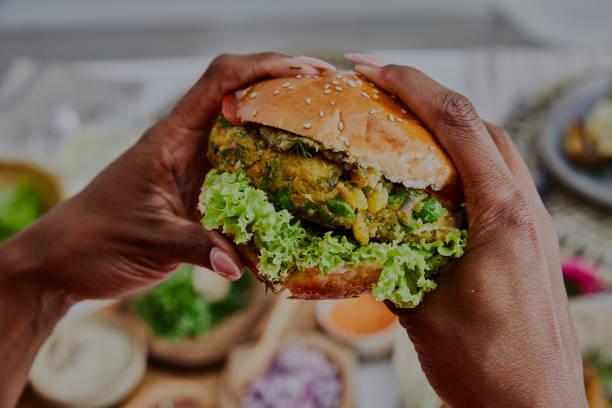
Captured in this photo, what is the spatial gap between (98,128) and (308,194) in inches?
140

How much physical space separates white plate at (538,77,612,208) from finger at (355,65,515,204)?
262cm

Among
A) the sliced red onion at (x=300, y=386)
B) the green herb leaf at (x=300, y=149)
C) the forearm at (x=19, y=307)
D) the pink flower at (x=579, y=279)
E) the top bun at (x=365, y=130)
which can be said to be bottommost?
the sliced red onion at (x=300, y=386)

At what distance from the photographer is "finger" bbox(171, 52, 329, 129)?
197 centimetres

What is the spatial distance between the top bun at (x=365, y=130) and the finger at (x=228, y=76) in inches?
6.8

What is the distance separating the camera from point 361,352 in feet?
11.2

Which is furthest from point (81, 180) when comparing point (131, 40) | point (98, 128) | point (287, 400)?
point (131, 40)

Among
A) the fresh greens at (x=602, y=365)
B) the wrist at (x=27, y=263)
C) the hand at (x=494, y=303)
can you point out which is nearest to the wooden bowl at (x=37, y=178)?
the wrist at (x=27, y=263)

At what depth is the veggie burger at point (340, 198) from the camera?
1703 mm

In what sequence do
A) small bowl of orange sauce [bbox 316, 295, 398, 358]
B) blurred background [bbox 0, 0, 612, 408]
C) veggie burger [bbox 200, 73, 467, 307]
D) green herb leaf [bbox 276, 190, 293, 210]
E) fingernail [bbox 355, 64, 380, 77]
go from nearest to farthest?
1. veggie burger [bbox 200, 73, 467, 307]
2. green herb leaf [bbox 276, 190, 293, 210]
3. fingernail [bbox 355, 64, 380, 77]
4. blurred background [bbox 0, 0, 612, 408]
5. small bowl of orange sauce [bbox 316, 295, 398, 358]

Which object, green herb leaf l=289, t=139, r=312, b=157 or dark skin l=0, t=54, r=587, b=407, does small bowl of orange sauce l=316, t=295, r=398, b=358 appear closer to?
dark skin l=0, t=54, r=587, b=407

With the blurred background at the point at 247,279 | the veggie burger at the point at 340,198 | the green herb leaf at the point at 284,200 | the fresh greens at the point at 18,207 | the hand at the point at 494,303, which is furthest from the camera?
the fresh greens at the point at 18,207

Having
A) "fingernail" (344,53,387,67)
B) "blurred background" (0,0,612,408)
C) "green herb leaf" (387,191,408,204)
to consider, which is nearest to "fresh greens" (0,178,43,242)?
"blurred background" (0,0,612,408)

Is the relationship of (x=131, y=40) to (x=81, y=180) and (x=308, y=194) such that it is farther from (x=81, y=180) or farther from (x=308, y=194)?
(x=308, y=194)

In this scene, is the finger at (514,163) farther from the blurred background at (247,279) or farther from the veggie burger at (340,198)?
the blurred background at (247,279)
